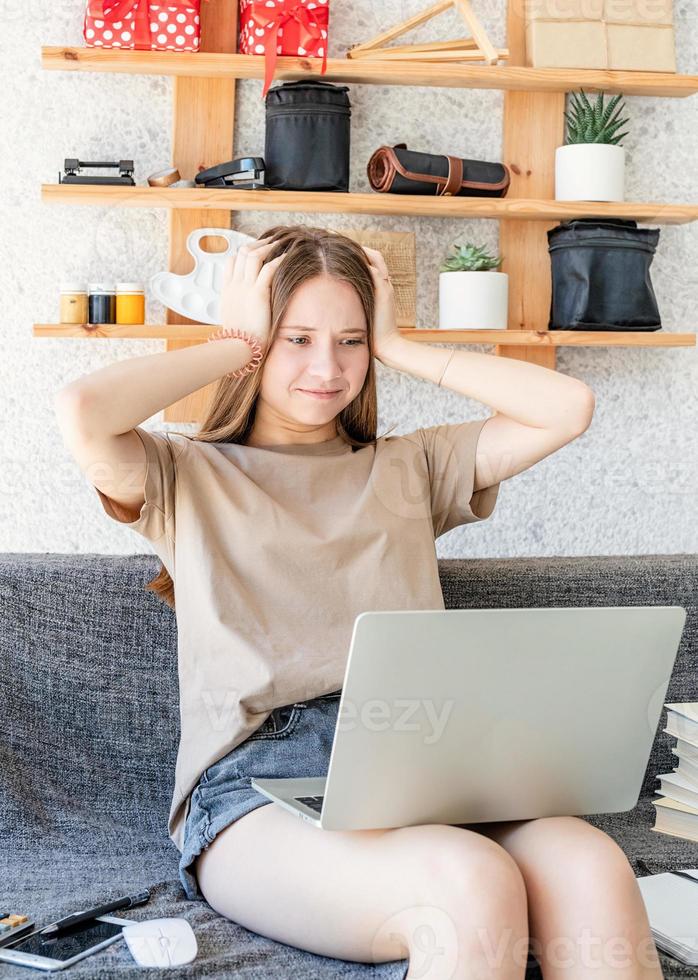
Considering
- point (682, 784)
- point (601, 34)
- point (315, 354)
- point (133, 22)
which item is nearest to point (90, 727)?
point (315, 354)

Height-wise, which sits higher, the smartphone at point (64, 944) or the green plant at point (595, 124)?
the green plant at point (595, 124)

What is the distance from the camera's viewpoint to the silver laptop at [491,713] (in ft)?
3.34

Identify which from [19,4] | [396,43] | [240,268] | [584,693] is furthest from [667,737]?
[19,4]

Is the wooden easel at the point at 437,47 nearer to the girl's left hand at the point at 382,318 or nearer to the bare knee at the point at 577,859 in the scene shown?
the girl's left hand at the point at 382,318

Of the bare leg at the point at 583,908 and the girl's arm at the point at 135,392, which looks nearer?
the bare leg at the point at 583,908

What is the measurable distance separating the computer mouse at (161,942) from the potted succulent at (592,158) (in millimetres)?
1546

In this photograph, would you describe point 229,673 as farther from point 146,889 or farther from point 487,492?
point 487,492

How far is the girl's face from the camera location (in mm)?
1494

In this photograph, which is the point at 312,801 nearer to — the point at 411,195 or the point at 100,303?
the point at 100,303

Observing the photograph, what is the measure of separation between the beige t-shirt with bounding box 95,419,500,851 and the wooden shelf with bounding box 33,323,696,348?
1.87 feet

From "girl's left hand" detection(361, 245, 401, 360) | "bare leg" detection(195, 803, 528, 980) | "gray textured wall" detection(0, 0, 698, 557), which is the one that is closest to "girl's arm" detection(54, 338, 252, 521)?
"girl's left hand" detection(361, 245, 401, 360)

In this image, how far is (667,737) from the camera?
1.80m

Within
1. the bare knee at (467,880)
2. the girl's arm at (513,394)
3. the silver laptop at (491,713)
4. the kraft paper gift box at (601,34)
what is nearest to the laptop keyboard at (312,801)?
the silver laptop at (491,713)

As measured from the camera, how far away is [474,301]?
6.93 ft
